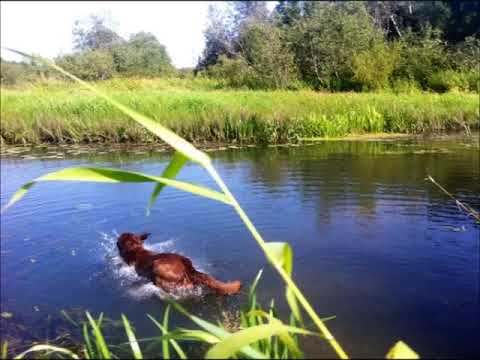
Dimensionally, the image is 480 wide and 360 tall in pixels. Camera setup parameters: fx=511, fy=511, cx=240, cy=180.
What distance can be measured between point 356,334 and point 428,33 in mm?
24482

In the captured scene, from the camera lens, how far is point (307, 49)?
26125mm

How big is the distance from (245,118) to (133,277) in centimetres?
994

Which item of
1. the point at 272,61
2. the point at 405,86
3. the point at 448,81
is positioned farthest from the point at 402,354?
the point at 272,61

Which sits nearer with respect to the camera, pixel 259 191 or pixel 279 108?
pixel 259 191

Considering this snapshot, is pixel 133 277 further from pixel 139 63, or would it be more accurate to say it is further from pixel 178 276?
pixel 139 63

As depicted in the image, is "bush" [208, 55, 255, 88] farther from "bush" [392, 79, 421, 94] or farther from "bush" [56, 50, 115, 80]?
"bush" [392, 79, 421, 94]

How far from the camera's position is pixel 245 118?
14453 mm

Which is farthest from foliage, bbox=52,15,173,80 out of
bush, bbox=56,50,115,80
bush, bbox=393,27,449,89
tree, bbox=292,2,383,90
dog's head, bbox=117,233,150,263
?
dog's head, bbox=117,233,150,263

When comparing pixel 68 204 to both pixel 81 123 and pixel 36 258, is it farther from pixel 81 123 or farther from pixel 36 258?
pixel 81 123

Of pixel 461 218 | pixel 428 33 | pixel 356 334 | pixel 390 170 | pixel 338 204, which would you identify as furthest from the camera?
pixel 428 33

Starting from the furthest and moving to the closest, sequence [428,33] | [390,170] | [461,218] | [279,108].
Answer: [428,33]
[279,108]
[390,170]
[461,218]

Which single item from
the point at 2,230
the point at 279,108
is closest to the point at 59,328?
the point at 2,230

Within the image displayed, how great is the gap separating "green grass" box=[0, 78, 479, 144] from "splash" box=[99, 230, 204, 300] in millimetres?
8358

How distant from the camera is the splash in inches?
170
